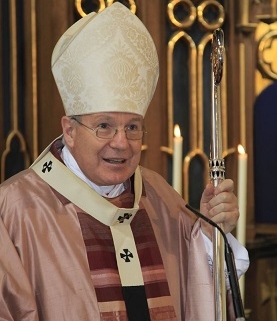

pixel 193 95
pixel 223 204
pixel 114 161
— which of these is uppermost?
pixel 193 95

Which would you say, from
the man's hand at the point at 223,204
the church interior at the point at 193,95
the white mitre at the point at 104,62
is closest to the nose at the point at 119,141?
the white mitre at the point at 104,62

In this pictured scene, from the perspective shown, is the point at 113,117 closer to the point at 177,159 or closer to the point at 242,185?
the point at 177,159

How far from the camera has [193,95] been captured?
4.75m

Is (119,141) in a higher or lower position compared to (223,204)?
higher

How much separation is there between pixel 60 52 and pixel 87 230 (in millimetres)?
582

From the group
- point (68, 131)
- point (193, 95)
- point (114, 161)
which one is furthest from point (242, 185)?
point (193, 95)

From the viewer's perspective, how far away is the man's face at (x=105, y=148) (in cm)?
308

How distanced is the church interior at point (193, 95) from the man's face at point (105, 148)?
122 centimetres

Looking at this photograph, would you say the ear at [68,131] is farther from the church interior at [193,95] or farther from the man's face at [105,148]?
the church interior at [193,95]

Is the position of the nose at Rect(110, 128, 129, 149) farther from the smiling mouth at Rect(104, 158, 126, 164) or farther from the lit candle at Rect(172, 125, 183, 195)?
the lit candle at Rect(172, 125, 183, 195)

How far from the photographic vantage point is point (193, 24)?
4.77 metres

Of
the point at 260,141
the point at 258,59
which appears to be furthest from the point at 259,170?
the point at 258,59

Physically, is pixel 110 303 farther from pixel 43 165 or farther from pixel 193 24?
pixel 193 24

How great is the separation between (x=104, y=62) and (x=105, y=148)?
31 cm
